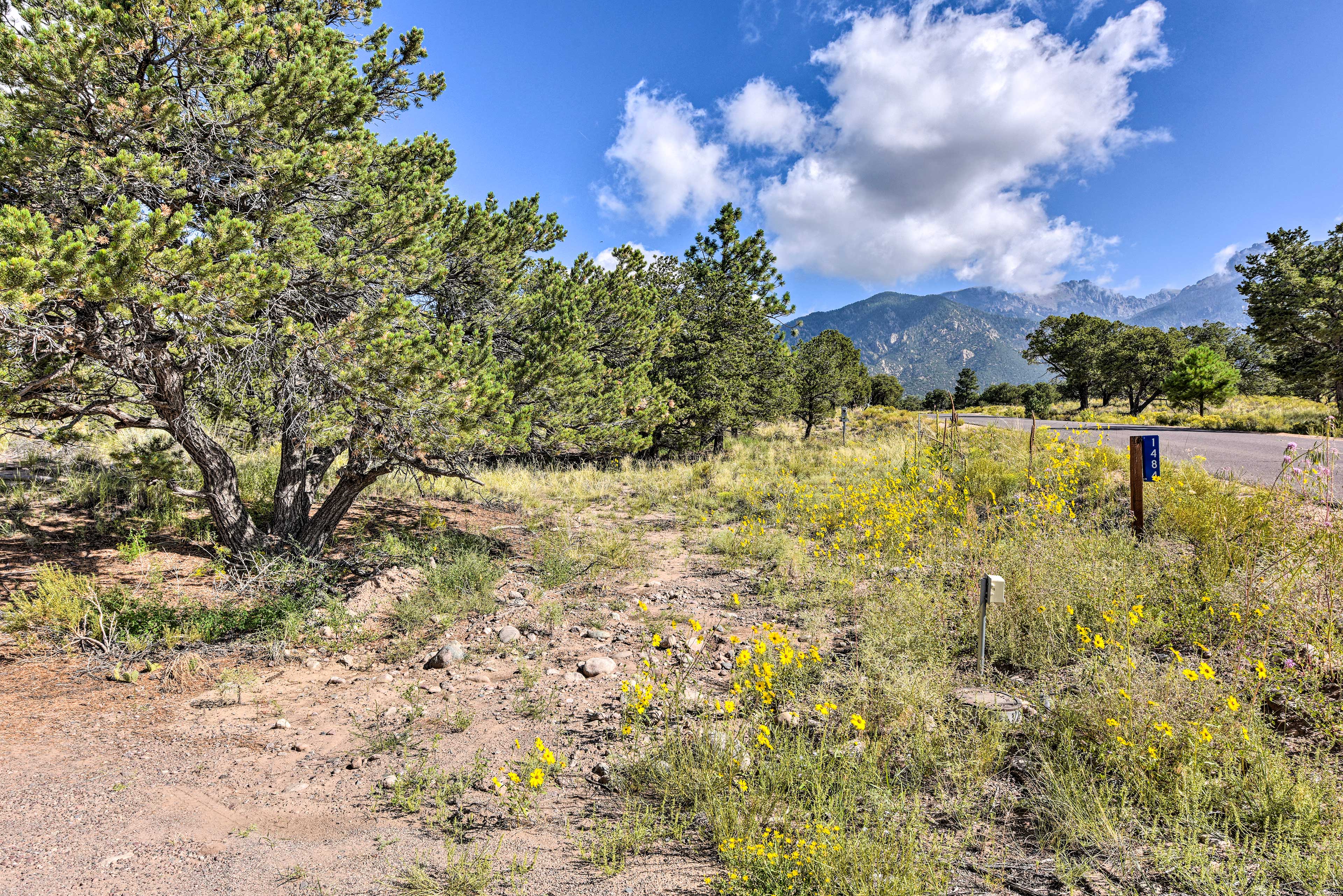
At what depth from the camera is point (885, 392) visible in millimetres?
63312

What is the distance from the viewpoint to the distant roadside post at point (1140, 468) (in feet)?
18.1

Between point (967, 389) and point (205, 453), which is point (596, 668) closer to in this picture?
point (205, 453)

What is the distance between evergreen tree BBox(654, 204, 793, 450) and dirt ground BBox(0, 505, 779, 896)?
11010 mm

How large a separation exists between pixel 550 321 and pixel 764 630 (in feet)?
16.1

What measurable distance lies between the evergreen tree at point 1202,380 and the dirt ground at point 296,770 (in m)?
34.7

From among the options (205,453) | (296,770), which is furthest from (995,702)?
(205,453)

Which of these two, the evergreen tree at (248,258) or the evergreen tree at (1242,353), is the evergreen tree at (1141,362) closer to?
the evergreen tree at (1242,353)

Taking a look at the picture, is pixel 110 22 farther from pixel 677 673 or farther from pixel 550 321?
pixel 677 673

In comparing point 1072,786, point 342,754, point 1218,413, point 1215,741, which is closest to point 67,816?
point 342,754

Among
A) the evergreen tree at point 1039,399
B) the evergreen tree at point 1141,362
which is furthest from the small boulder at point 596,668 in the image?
the evergreen tree at point 1141,362

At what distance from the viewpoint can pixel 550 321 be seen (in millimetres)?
7312

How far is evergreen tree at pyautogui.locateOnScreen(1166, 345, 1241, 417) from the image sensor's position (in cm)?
2689

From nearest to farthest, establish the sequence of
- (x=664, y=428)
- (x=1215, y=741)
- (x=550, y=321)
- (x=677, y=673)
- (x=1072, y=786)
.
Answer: (x=1072, y=786) → (x=1215, y=741) → (x=677, y=673) → (x=550, y=321) → (x=664, y=428)

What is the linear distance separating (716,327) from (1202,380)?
91.5ft
